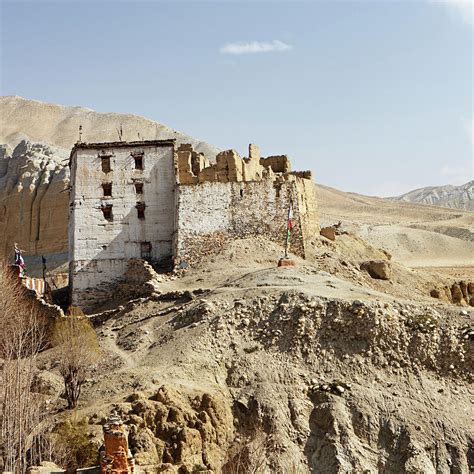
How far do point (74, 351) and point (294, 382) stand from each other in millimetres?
7917

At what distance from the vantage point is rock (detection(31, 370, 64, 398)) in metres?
29.7

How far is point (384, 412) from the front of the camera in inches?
1161

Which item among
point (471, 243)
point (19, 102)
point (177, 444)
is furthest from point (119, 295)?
point (19, 102)

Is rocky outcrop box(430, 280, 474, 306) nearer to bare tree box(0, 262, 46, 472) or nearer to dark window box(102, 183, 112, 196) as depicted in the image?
dark window box(102, 183, 112, 196)

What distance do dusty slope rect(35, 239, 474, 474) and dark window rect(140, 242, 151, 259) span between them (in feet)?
25.2

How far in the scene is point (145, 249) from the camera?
42750mm

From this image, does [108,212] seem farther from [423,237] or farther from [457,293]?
[423,237]

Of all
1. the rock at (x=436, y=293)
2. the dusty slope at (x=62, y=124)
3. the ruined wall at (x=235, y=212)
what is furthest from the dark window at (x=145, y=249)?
the dusty slope at (x=62, y=124)

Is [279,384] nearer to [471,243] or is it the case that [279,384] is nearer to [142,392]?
[142,392]

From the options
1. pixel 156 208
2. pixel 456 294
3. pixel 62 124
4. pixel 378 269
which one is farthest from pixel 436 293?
pixel 62 124

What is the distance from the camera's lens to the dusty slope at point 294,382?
89.2 feet

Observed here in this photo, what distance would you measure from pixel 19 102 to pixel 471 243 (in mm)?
122295

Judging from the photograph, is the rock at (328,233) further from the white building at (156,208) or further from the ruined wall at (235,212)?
the ruined wall at (235,212)

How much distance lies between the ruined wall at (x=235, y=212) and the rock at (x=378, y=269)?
3.65 m
